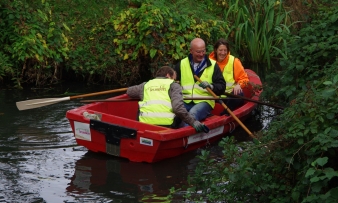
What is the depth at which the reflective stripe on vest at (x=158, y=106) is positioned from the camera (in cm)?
971

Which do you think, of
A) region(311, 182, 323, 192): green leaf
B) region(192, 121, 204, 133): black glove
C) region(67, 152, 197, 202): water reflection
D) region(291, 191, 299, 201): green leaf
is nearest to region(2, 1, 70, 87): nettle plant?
region(67, 152, 197, 202): water reflection

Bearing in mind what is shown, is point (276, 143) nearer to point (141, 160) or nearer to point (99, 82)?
point (141, 160)

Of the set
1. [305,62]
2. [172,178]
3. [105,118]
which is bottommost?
[172,178]

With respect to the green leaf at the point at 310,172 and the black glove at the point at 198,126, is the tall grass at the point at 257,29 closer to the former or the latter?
the black glove at the point at 198,126

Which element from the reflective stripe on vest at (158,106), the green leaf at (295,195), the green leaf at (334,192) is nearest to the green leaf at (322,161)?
the green leaf at (334,192)

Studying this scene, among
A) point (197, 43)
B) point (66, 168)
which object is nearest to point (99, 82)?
point (197, 43)

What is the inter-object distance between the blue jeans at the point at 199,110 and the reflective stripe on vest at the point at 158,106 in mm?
820

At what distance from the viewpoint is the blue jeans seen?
34.6 ft

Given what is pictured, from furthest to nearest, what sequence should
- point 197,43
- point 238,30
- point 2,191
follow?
point 238,30 < point 197,43 < point 2,191

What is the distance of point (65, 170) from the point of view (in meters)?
9.20

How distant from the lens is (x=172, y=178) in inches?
358

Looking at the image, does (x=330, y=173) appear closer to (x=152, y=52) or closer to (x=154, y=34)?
(x=152, y=52)

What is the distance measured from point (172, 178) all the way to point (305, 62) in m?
2.23

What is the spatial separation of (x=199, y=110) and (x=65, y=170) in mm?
2368
